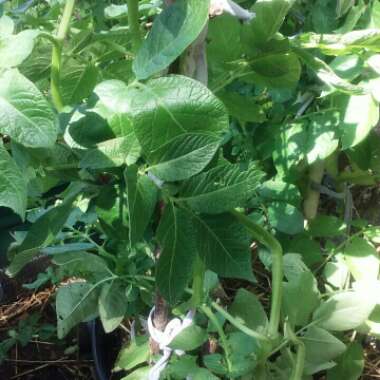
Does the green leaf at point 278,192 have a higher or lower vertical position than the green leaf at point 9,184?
lower

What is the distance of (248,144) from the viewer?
0.75m

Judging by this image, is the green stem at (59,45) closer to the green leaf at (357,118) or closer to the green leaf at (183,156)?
the green leaf at (183,156)

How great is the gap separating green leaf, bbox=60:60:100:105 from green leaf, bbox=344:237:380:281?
0.50m

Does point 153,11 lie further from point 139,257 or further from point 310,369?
point 310,369

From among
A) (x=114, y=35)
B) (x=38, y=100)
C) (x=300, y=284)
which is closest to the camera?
(x=38, y=100)

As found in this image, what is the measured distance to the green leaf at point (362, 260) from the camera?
31.3 inches

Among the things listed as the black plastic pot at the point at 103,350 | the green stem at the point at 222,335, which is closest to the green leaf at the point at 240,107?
the green stem at the point at 222,335

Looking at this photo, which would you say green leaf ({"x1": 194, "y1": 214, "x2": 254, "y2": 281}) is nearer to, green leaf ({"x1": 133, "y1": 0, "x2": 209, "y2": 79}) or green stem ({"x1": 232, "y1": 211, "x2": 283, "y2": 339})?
green stem ({"x1": 232, "y1": 211, "x2": 283, "y2": 339})

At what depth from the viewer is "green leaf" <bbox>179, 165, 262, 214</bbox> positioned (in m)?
0.45

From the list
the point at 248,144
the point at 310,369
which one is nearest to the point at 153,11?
the point at 248,144

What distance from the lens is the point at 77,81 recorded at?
514 millimetres

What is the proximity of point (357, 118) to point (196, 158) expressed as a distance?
27 cm

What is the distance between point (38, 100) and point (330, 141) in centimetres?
41

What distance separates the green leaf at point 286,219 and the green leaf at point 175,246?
0.89 feet
